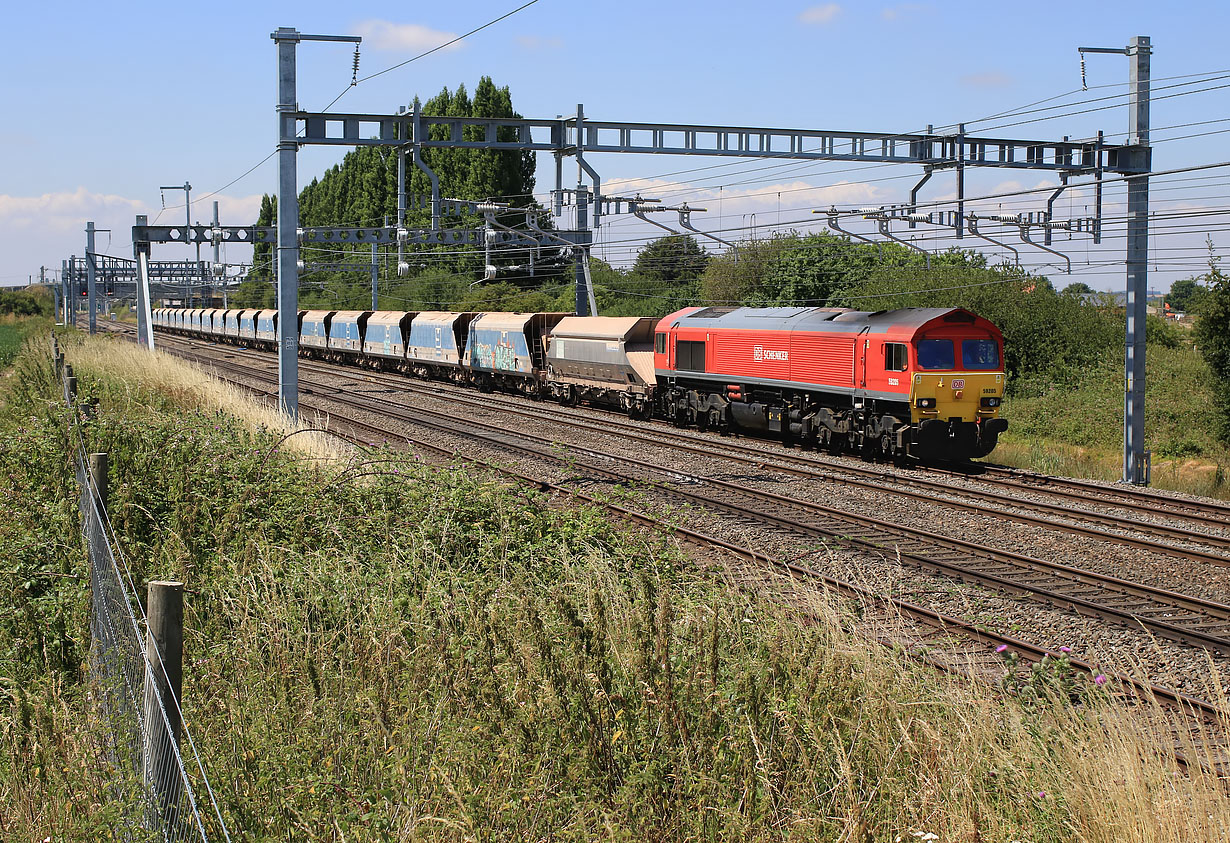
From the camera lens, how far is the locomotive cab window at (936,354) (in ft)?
65.8

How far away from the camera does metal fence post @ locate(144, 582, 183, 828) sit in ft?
10.7

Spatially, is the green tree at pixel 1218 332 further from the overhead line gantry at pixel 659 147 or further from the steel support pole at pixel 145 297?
the steel support pole at pixel 145 297

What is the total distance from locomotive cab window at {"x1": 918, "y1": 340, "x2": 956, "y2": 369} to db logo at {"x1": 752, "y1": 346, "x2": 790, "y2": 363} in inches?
146

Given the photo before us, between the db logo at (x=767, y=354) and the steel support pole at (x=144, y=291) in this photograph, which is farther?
the steel support pole at (x=144, y=291)

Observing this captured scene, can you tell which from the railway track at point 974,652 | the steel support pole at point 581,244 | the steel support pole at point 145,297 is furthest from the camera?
the steel support pole at point 145,297

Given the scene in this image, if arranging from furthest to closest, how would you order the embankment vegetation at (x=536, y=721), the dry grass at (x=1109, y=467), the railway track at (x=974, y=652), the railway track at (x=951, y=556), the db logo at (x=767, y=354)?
the db logo at (x=767, y=354) < the dry grass at (x=1109, y=467) < the railway track at (x=951, y=556) < the railway track at (x=974, y=652) < the embankment vegetation at (x=536, y=721)

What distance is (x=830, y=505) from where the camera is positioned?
631 inches

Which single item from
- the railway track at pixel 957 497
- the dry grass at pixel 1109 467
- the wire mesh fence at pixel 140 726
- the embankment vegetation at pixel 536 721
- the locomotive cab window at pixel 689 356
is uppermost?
the locomotive cab window at pixel 689 356

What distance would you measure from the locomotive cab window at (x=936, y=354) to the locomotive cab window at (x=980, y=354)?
0.36 m

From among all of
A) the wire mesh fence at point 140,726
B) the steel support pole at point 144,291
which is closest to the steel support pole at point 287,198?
the wire mesh fence at point 140,726

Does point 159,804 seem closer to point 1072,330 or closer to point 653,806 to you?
point 653,806

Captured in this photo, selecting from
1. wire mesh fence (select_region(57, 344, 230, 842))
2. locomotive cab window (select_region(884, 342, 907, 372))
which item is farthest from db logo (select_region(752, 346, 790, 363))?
wire mesh fence (select_region(57, 344, 230, 842))

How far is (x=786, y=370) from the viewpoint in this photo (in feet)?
75.9

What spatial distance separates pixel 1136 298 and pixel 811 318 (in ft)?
21.3
